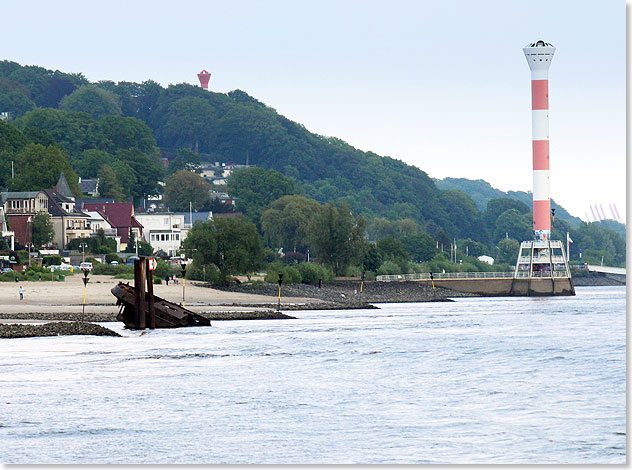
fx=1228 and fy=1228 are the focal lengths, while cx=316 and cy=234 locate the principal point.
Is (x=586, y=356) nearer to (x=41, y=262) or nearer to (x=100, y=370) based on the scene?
(x=100, y=370)

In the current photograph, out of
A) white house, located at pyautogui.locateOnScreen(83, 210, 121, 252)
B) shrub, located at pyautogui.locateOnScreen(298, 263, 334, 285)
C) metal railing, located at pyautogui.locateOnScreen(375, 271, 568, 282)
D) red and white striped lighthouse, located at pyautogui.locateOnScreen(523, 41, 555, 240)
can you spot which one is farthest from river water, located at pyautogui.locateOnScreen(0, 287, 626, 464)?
white house, located at pyautogui.locateOnScreen(83, 210, 121, 252)

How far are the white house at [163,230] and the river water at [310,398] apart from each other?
104 metres

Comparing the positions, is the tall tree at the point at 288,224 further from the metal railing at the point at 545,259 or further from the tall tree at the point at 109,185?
the metal railing at the point at 545,259

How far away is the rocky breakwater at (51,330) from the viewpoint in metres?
55.1

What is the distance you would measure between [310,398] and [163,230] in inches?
5160

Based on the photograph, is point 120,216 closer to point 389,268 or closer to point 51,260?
point 389,268

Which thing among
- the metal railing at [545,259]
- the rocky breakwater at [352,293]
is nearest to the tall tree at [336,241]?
the rocky breakwater at [352,293]

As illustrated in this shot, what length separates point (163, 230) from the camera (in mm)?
166500

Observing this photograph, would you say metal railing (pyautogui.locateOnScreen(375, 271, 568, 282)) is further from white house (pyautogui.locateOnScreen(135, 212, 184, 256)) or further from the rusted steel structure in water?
the rusted steel structure in water

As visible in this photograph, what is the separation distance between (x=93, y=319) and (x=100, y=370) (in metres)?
22.1

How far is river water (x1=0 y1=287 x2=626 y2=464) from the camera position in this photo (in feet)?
93.3

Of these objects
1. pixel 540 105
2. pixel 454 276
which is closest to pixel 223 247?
pixel 540 105

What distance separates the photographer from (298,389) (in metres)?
39.2

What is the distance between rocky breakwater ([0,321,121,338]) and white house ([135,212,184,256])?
105m
